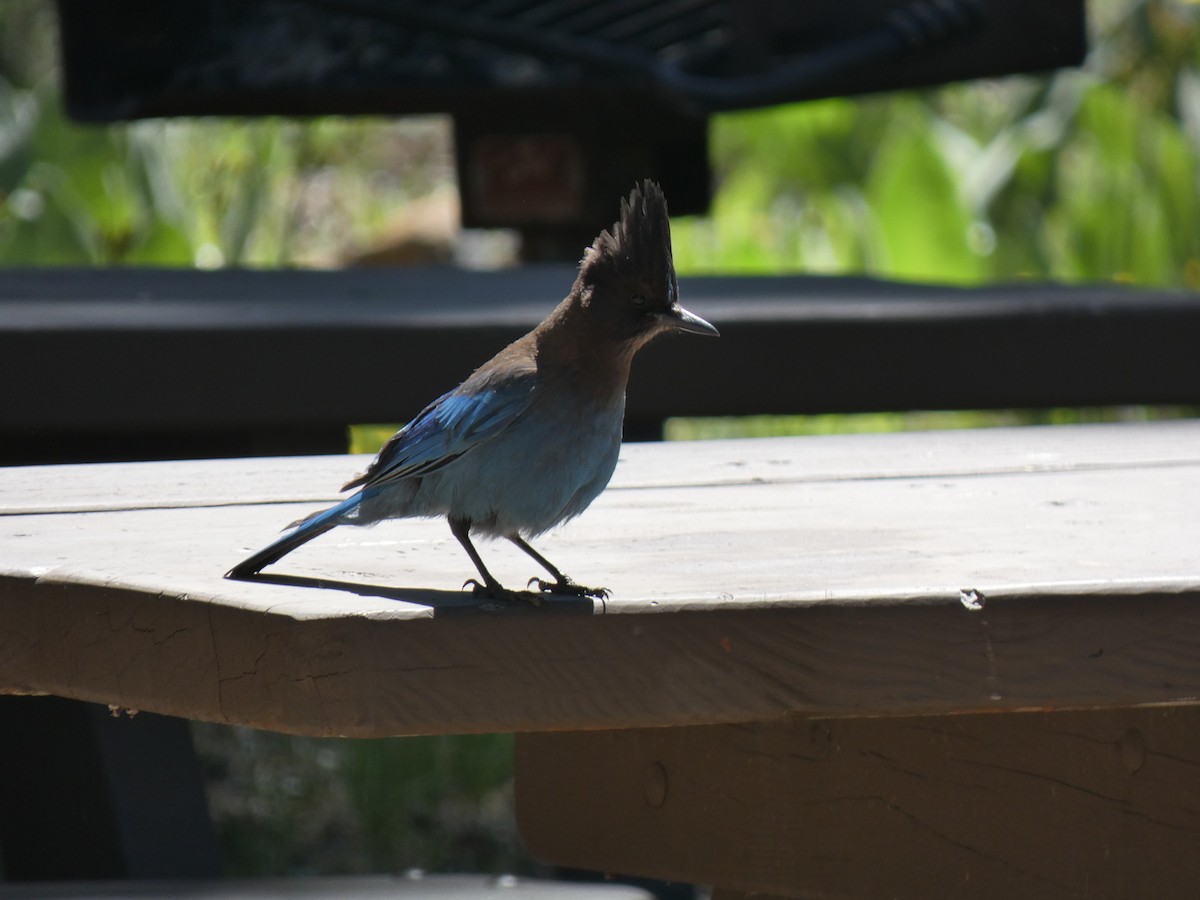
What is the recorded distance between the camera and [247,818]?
3.91 metres

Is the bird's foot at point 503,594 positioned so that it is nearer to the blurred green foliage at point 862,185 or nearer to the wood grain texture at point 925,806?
the wood grain texture at point 925,806

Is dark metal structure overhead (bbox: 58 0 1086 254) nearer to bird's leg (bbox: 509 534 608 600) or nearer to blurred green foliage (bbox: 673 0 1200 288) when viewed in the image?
blurred green foliage (bbox: 673 0 1200 288)

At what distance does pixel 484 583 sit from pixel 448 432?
0.15m

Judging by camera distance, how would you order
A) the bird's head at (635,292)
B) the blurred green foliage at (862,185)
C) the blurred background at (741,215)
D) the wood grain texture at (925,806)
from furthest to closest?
1. the blurred green foliage at (862,185)
2. the blurred background at (741,215)
3. the bird's head at (635,292)
4. the wood grain texture at (925,806)

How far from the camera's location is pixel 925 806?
1.54 meters

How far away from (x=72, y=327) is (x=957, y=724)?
1462 millimetres

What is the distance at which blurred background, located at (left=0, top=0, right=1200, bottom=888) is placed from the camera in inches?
152

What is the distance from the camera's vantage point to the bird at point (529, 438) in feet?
4.82

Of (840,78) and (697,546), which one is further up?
(840,78)

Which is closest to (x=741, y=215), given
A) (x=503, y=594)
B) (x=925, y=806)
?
(x=925, y=806)

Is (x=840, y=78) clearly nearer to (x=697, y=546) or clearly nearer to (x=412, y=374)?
(x=412, y=374)

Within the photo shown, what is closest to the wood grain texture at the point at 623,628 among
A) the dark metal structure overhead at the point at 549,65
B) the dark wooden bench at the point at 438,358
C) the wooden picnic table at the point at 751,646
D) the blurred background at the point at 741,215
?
the wooden picnic table at the point at 751,646

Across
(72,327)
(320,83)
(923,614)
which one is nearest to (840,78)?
(320,83)

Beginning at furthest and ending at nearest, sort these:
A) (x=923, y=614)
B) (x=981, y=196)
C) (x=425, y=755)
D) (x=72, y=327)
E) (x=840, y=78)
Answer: (x=981, y=196)
(x=425, y=755)
(x=840, y=78)
(x=72, y=327)
(x=923, y=614)
